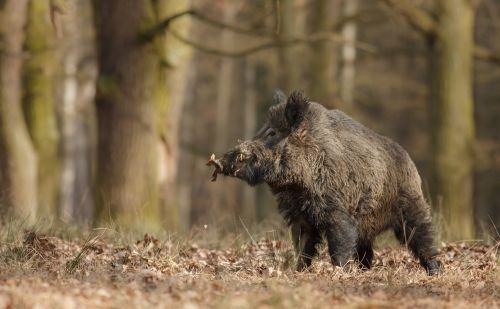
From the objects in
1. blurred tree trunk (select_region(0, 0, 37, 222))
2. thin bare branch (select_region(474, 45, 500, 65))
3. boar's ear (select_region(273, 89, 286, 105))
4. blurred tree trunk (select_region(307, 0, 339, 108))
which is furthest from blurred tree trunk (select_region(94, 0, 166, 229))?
blurred tree trunk (select_region(307, 0, 339, 108))

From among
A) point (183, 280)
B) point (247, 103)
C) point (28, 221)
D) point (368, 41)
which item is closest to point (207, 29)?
point (247, 103)

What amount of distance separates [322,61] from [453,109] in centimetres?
713

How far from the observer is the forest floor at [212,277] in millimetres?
6258

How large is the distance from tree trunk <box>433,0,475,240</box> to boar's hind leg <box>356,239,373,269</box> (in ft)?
21.5

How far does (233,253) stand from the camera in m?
10.1

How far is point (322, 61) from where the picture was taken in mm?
22969

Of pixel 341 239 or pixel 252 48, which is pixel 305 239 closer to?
pixel 341 239

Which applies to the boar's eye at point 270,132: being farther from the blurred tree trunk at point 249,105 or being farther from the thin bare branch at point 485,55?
the blurred tree trunk at point 249,105

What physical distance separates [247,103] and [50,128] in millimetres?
17383

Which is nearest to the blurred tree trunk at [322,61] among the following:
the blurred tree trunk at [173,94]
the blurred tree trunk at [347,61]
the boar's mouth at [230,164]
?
the blurred tree trunk at [347,61]

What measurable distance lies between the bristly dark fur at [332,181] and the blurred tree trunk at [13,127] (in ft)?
26.1

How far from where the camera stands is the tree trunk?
1603 cm

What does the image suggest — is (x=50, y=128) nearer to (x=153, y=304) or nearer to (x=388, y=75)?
(x=153, y=304)

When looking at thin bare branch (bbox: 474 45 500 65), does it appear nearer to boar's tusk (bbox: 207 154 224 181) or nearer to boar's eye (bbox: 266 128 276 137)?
boar's eye (bbox: 266 128 276 137)
